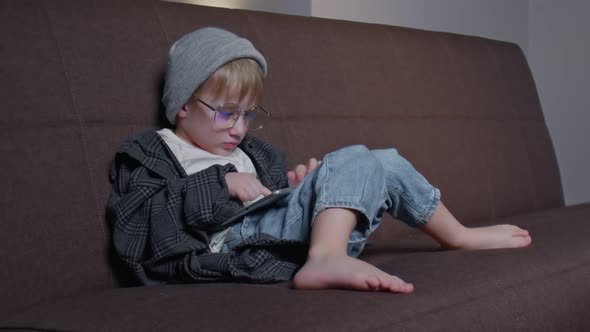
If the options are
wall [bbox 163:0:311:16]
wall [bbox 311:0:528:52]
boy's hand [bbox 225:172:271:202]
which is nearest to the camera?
boy's hand [bbox 225:172:271:202]

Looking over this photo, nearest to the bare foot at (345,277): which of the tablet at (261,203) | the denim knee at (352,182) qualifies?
the denim knee at (352,182)

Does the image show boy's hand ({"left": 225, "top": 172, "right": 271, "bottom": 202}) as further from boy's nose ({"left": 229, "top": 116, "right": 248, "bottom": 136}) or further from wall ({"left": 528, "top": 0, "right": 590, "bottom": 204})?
wall ({"left": 528, "top": 0, "right": 590, "bottom": 204})

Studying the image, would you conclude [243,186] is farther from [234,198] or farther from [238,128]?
[238,128]

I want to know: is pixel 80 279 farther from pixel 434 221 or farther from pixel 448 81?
pixel 448 81

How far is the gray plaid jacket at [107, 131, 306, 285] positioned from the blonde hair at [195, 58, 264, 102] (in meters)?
0.18

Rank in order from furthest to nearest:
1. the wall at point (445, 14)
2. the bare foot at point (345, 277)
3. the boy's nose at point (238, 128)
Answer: the wall at point (445, 14) → the boy's nose at point (238, 128) → the bare foot at point (345, 277)

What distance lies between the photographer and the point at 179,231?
4.79ft

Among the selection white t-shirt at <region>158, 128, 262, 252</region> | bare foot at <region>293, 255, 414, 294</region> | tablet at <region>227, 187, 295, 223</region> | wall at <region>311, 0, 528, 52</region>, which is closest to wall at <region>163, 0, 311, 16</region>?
wall at <region>311, 0, 528, 52</region>

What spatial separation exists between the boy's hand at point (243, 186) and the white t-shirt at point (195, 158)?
3.3 inches

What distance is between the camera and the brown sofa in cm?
117

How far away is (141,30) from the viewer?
1.72 m

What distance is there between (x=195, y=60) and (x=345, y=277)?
592 millimetres

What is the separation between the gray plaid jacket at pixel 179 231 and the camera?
1422 mm

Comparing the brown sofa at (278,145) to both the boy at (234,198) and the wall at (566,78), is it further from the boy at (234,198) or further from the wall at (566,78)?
the wall at (566,78)
